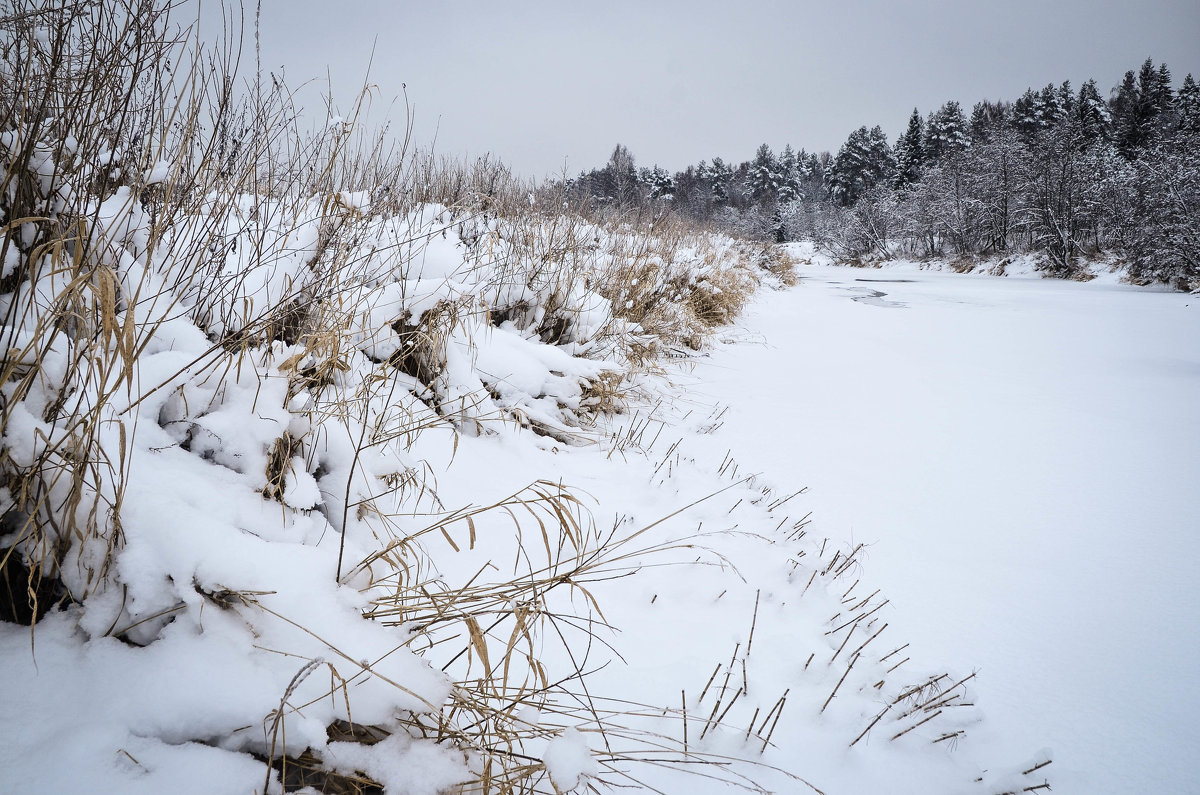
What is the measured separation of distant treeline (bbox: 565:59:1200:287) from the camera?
37.7ft

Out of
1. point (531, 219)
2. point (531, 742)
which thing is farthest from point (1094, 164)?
point (531, 742)

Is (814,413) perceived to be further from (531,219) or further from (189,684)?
(189,684)

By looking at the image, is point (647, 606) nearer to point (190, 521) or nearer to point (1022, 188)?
point (190, 521)

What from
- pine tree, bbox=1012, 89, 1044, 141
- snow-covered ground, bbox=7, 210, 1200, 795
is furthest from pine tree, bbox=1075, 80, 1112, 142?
snow-covered ground, bbox=7, 210, 1200, 795

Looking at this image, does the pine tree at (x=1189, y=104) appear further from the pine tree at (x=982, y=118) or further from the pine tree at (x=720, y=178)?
the pine tree at (x=720, y=178)

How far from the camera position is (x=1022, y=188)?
1733 cm

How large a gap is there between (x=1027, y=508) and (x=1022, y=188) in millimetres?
20774

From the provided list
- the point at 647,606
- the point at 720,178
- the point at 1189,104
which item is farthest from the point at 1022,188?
the point at 720,178

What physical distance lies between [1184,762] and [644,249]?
5.01m

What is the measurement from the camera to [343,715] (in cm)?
82

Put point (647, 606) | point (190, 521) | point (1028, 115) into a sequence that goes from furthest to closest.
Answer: point (1028, 115) < point (647, 606) < point (190, 521)

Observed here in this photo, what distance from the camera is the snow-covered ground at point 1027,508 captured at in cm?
133

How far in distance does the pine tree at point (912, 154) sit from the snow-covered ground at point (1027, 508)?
125ft

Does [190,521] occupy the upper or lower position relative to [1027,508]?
upper
